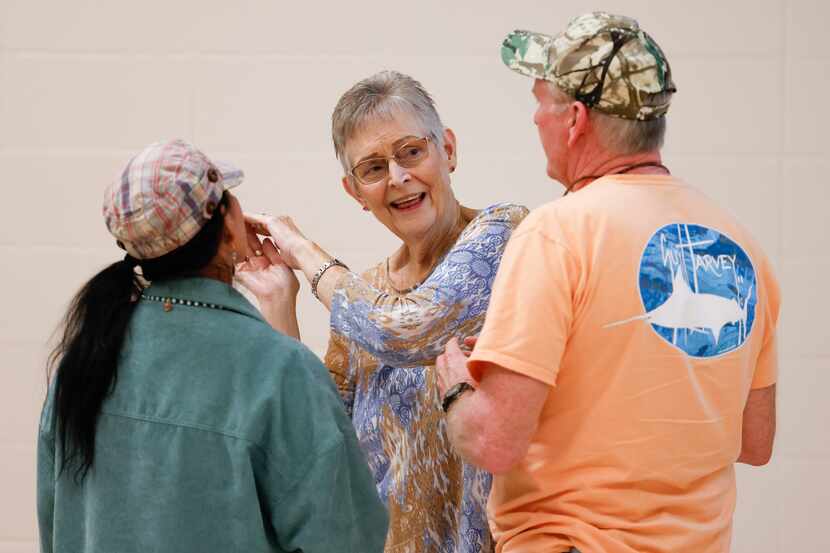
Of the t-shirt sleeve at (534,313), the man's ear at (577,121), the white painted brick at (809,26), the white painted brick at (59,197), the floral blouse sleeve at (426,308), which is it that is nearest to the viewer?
the t-shirt sleeve at (534,313)

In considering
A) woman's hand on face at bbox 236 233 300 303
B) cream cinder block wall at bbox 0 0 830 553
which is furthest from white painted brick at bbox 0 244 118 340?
woman's hand on face at bbox 236 233 300 303

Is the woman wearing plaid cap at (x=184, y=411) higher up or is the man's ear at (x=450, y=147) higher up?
the man's ear at (x=450, y=147)

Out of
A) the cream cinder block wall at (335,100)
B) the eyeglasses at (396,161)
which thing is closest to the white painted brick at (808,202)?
the cream cinder block wall at (335,100)

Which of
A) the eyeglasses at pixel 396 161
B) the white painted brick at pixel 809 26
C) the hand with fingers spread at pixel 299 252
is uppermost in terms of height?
the white painted brick at pixel 809 26

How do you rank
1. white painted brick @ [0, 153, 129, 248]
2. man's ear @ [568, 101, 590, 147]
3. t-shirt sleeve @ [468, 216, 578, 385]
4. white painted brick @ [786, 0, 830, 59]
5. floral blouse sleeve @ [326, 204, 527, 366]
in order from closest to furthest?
t-shirt sleeve @ [468, 216, 578, 385] < man's ear @ [568, 101, 590, 147] < floral blouse sleeve @ [326, 204, 527, 366] < white painted brick @ [786, 0, 830, 59] < white painted brick @ [0, 153, 129, 248]

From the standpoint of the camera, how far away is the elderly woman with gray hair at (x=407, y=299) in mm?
1824

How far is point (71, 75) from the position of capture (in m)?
3.55

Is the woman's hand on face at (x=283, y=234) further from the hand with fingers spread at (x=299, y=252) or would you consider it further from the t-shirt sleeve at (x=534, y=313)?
the t-shirt sleeve at (x=534, y=313)

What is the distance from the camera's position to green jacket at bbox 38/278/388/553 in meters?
1.42

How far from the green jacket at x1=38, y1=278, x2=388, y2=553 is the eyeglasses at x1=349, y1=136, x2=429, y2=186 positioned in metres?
0.61

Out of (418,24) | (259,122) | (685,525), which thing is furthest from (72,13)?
(685,525)

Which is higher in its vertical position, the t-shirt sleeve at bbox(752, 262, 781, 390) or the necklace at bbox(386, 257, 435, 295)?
the t-shirt sleeve at bbox(752, 262, 781, 390)

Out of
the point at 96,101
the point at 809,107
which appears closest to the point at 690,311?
the point at 809,107

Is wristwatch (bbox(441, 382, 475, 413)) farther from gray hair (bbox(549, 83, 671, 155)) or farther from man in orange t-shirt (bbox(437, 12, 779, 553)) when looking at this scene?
gray hair (bbox(549, 83, 671, 155))
